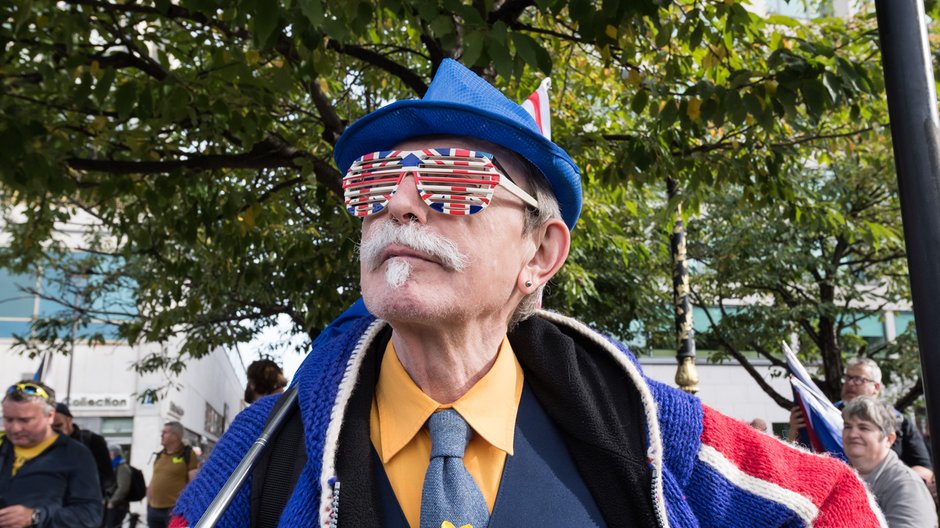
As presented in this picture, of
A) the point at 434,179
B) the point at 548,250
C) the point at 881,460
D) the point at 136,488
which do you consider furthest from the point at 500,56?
the point at 136,488

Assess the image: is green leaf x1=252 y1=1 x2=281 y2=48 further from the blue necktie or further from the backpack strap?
the blue necktie

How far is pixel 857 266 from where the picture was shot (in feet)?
50.2

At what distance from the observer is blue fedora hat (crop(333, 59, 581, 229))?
194cm

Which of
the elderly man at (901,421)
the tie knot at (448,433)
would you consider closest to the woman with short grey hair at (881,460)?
the elderly man at (901,421)

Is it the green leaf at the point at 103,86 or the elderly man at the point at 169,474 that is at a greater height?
the green leaf at the point at 103,86

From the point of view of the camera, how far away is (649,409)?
190cm

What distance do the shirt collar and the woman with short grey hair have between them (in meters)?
3.37

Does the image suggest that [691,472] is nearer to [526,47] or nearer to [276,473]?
[276,473]

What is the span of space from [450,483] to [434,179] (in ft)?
2.18

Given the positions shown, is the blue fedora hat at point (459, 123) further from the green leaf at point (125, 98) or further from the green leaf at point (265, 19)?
the green leaf at point (125, 98)

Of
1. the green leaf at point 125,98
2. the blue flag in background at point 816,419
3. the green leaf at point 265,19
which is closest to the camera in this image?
the green leaf at point 265,19

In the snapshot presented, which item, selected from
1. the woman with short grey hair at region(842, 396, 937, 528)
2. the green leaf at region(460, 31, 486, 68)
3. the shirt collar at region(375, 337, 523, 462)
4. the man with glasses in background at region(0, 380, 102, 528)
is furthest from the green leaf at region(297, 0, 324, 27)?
the woman with short grey hair at region(842, 396, 937, 528)

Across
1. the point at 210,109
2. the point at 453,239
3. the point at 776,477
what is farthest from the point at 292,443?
the point at 210,109

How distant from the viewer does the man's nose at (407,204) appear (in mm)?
1908
